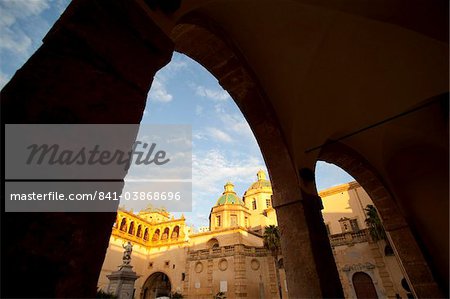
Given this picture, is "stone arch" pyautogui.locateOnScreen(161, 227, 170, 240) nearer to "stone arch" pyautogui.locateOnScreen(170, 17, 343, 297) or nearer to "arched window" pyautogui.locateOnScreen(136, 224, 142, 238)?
"arched window" pyautogui.locateOnScreen(136, 224, 142, 238)

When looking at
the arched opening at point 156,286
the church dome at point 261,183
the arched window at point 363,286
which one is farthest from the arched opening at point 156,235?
the arched window at point 363,286

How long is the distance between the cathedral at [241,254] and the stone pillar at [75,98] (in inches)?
522

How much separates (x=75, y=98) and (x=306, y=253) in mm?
3582

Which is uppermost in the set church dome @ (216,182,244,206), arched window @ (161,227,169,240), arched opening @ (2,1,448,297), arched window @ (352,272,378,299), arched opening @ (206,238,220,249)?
church dome @ (216,182,244,206)

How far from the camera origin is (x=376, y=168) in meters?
6.73

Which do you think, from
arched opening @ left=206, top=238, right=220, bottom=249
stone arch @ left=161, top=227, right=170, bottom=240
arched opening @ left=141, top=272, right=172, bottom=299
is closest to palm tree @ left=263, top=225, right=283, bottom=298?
arched opening @ left=206, top=238, right=220, bottom=249

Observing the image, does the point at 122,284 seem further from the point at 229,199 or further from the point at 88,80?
the point at 229,199

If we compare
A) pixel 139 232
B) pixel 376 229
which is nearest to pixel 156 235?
pixel 139 232

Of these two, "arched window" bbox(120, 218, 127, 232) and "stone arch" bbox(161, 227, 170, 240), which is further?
"stone arch" bbox(161, 227, 170, 240)

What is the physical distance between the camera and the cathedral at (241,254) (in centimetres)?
1631

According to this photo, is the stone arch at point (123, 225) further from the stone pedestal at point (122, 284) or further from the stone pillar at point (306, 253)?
the stone pillar at point (306, 253)

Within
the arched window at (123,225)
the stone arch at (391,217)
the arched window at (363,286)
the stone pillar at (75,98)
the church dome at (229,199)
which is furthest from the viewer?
the church dome at (229,199)

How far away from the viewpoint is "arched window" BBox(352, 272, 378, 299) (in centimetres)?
1584

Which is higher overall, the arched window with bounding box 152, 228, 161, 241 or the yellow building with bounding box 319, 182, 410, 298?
the arched window with bounding box 152, 228, 161, 241
